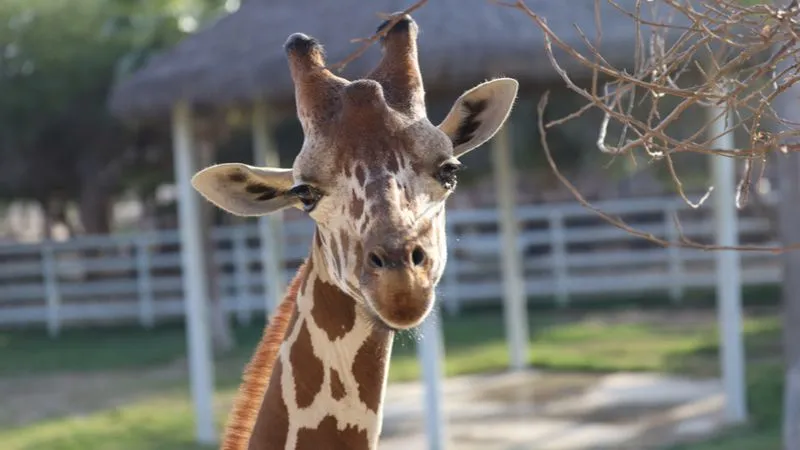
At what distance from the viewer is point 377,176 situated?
9.36 ft

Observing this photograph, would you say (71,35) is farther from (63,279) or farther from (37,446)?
(37,446)

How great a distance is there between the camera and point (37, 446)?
9328 millimetres

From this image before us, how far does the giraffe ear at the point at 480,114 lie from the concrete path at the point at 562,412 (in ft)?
17.7

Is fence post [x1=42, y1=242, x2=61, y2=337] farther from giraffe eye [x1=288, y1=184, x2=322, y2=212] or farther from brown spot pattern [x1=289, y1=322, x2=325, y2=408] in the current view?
giraffe eye [x1=288, y1=184, x2=322, y2=212]

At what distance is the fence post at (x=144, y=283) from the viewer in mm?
16859

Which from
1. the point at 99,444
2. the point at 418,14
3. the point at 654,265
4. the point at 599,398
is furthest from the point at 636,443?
the point at 654,265

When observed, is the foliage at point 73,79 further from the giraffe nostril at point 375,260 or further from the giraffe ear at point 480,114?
the giraffe nostril at point 375,260

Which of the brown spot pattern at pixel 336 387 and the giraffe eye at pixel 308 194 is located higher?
the giraffe eye at pixel 308 194

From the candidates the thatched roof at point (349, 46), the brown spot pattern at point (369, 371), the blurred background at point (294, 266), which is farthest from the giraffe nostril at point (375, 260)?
the thatched roof at point (349, 46)

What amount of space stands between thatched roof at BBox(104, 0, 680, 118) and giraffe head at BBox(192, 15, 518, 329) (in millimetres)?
4709

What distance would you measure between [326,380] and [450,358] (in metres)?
9.48

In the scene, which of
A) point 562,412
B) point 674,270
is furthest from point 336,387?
point 674,270

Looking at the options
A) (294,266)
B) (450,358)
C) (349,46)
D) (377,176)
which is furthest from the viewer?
(294,266)

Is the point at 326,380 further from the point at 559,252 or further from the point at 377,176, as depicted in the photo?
the point at 559,252
